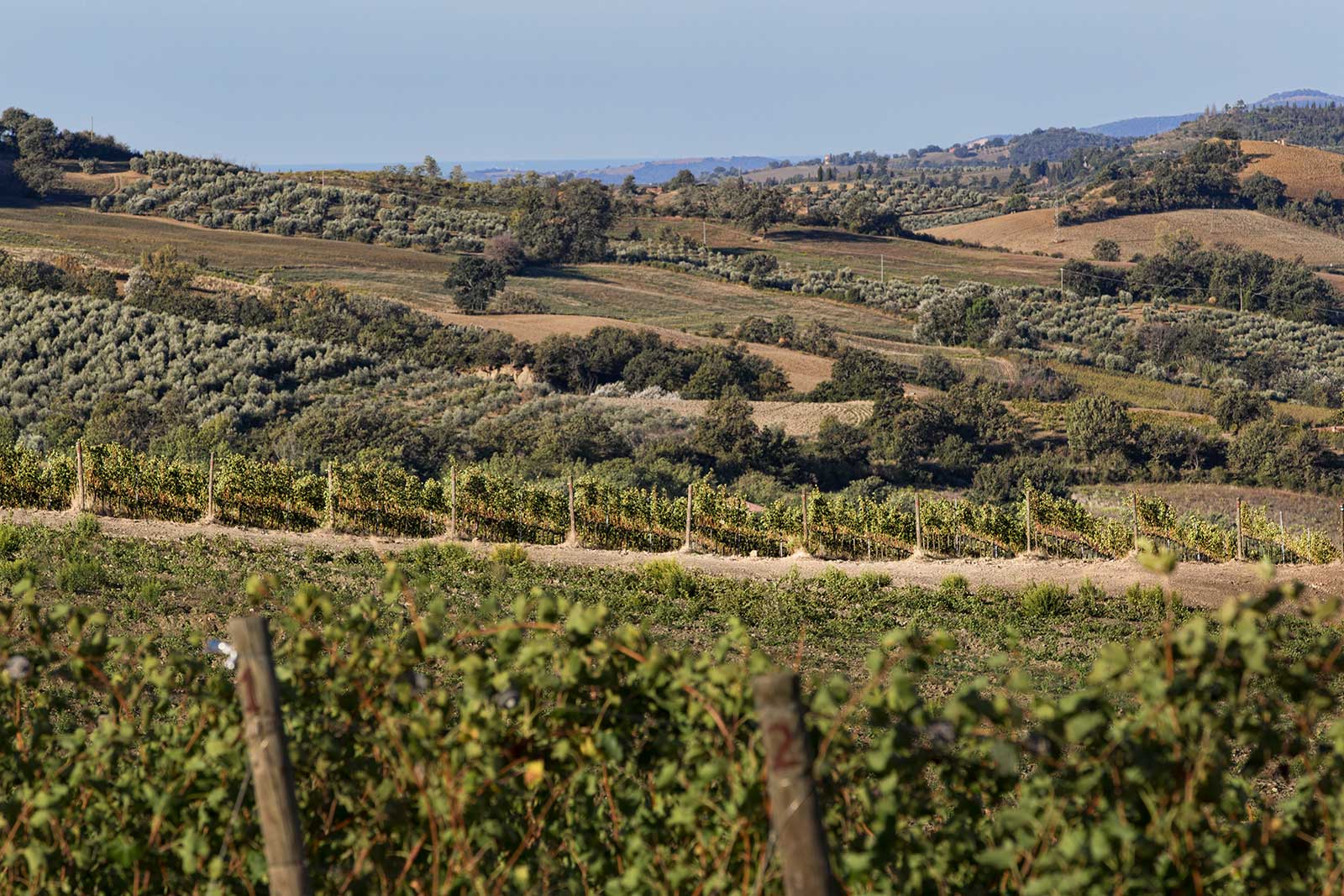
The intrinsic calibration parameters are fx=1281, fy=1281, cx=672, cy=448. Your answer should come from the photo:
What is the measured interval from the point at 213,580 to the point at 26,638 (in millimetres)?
4298

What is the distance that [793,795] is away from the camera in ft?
9.39

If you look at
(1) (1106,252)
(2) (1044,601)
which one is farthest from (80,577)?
(1) (1106,252)

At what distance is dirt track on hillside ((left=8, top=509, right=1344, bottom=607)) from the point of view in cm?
1889

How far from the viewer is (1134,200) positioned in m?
104

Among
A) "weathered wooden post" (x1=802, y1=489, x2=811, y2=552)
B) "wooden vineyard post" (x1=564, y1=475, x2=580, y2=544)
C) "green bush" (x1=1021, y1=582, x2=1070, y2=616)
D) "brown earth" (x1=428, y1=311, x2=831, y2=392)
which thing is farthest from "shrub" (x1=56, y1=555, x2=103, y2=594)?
"brown earth" (x1=428, y1=311, x2=831, y2=392)

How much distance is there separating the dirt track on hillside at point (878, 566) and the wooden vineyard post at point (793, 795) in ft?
52.1

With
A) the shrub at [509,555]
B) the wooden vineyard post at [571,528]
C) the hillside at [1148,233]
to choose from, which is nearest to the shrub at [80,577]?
the shrub at [509,555]

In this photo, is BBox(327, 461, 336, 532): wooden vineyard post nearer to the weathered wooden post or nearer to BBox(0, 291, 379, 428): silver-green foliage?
the weathered wooden post

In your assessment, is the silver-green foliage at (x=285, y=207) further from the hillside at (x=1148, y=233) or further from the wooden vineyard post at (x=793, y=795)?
the wooden vineyard post at (x=793, y=795)

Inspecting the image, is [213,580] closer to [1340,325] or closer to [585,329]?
[585,329]

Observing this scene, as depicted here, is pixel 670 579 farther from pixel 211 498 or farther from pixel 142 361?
pixel 142 361

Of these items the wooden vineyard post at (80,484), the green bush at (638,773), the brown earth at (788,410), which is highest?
the green bush at (638,773)

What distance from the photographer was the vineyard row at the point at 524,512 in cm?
2223

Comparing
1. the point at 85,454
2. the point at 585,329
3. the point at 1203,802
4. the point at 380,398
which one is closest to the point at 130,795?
the point at 1203,802
